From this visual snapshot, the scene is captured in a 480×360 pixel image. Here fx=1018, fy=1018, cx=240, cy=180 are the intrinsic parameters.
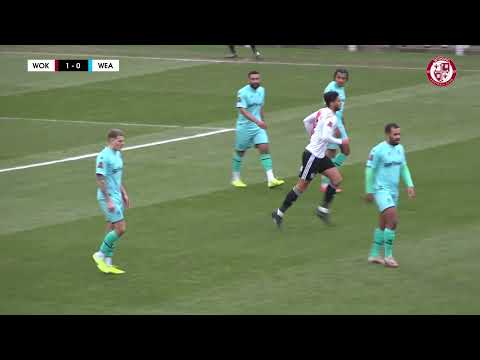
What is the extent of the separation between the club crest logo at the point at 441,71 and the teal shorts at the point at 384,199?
17.8 meters

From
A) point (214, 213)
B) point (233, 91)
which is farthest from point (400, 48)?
point (214, 213)

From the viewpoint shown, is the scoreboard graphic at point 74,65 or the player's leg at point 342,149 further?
the scoreboard graphic at point 74,65

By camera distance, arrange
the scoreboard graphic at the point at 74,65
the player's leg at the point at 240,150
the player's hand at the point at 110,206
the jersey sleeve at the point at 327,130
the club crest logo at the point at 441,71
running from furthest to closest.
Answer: the scoreboard graphic at the point at 74,65, the club crest logo at the point at 441,71, the player's leg at the point at 240,150, the jersey sleeve at the point at 327,130, the player's hand at the point at 110,206

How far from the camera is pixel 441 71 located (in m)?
35.3

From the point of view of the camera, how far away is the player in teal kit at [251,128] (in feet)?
66.4

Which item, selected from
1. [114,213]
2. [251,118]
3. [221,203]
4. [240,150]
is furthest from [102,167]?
[240,150]

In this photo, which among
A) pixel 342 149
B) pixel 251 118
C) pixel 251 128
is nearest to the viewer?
pixel 342 149

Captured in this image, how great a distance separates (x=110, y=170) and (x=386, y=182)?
13.1 ft

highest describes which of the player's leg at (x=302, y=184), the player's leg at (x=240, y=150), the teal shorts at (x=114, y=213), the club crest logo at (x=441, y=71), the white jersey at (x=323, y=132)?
the club crest logo at (x=441, y=71)

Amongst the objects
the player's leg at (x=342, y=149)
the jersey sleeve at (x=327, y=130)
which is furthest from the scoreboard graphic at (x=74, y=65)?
the jersey sleeve at (x=327, y=130)

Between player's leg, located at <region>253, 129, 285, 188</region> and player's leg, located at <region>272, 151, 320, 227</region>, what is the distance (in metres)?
3.09

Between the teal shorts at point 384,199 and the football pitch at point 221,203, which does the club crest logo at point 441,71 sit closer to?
the football pitch at point 221,203

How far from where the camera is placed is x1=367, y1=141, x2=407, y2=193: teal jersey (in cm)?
1474

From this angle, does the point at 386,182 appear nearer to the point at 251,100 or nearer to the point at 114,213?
the point at 114,213
